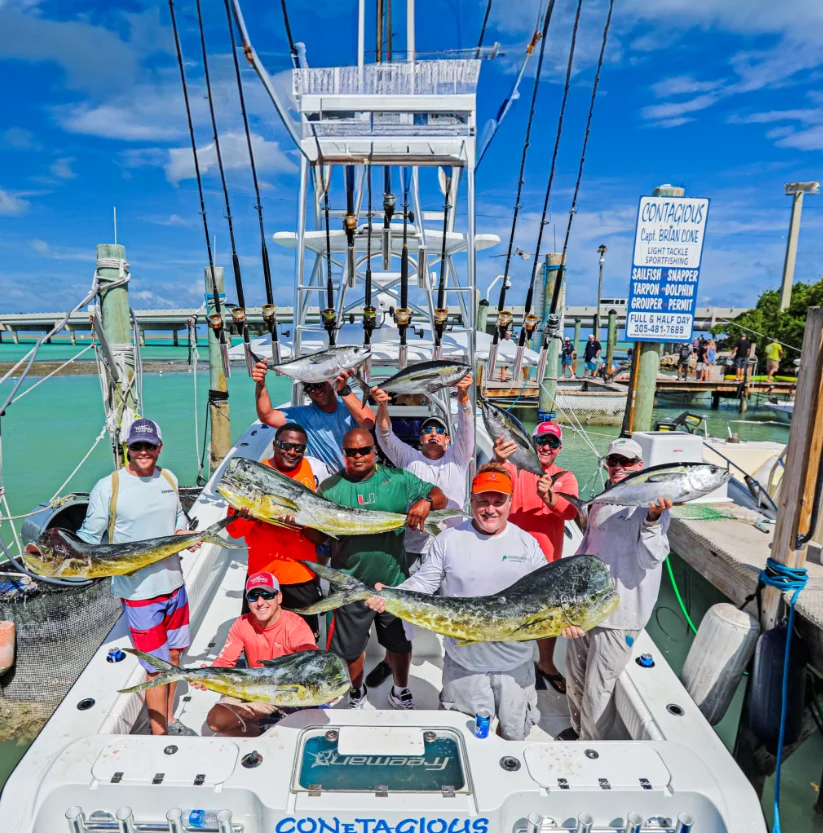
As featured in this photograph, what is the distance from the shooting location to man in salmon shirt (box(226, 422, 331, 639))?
2752 millimetres

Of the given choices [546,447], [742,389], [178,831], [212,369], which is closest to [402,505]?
[546,447]

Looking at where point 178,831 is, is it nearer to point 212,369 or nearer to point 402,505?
point 402,505

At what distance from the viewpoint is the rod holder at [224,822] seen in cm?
187

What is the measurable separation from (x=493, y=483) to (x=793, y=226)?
3852 centimetres

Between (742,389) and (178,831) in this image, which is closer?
(178,831)

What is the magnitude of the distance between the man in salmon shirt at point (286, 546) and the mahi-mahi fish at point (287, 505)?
0.19 metres

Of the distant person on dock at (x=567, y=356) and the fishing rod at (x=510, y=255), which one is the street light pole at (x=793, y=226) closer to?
the distant person on dock at (x=567, y=356)

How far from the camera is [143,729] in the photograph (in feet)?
8.99

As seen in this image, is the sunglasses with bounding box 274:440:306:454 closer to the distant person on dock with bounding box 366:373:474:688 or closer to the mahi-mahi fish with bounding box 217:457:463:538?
the mahi-mahi fish with bounding box 217:457:463:538

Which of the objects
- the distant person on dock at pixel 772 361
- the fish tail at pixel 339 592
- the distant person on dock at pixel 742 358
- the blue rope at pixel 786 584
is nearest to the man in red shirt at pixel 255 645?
the fish tail at pixel 339 592

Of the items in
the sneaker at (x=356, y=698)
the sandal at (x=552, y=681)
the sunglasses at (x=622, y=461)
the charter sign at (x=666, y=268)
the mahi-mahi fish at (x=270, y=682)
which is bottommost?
the sandal at (x=552, y=681)

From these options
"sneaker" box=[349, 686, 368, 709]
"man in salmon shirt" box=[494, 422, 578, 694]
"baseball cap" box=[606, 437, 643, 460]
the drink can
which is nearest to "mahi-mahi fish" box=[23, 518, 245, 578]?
"sneaker" box=[349, 686, 368, 709]

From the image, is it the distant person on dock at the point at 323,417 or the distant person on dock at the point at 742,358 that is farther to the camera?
the distant person on dock at the point at 742,358

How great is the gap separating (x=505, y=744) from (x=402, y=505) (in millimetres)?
1148
